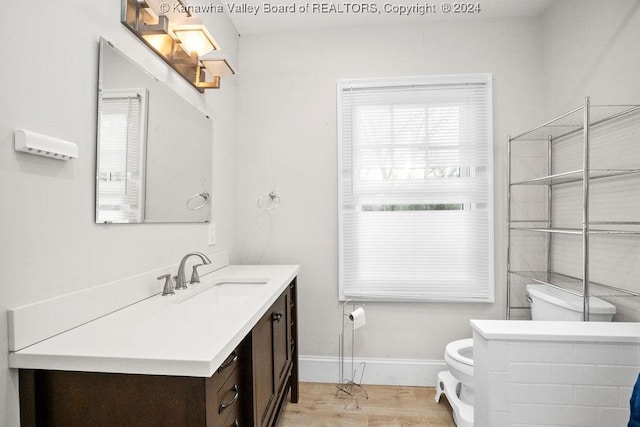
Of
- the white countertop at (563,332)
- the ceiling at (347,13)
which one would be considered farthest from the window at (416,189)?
the white countertop at (563,332)

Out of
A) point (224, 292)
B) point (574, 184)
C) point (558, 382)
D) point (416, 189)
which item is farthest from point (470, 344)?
point (224, 292)

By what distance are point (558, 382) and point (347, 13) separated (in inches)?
94.8

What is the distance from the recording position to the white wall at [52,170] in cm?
82

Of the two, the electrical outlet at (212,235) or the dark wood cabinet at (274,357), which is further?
the electrical outlet at (212,235)

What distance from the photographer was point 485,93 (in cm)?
230

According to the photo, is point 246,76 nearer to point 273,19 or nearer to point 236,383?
point 273,19

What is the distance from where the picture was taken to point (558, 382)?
127 centimetres

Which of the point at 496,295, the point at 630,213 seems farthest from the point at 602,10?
the point at 496,295

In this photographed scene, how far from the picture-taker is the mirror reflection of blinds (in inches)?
45.3

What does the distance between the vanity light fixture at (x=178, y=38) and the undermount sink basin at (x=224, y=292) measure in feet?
3.55

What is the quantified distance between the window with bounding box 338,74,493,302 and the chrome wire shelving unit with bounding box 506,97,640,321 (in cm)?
20

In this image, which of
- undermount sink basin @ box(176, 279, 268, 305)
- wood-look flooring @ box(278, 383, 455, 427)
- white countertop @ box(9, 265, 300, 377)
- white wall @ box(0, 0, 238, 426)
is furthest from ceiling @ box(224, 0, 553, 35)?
wood-look flooring @ box(278, 383, 455, 427)

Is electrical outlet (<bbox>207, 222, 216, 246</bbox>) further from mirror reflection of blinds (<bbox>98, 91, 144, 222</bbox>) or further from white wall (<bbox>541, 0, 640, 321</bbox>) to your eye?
white wall (<bbox>541, 0, 640, 321</bbox>)

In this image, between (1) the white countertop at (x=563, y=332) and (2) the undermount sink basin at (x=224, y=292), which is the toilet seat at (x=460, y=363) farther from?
(2) the undermount sink basin at (x=224, y=292)
